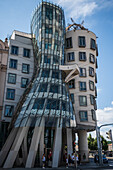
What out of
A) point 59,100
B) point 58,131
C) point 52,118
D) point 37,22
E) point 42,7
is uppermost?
point 42,7

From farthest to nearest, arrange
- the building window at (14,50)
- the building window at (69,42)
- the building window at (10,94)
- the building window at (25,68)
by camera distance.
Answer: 1. the building window at (69,42)
2. the building window at (14,50)
3. the building window at (25,68)
4. the building window at (10,94)

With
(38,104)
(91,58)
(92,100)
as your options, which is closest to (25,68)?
(38,104)

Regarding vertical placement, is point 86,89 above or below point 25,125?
above

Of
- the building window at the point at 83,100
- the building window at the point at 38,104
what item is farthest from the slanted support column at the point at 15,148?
the building window at the point at 83,100

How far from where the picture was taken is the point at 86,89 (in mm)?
33281

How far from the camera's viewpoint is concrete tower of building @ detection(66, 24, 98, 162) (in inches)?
1236

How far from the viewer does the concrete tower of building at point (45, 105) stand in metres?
22.1

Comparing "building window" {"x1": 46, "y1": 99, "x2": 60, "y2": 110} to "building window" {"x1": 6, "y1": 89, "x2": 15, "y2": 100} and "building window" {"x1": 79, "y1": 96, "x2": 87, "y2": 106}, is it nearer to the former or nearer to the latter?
"building window" {"x1": 6, "y1": 89, "x2": 15, "y2": 100}

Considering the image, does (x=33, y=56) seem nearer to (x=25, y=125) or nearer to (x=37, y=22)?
(x=37, y=22)

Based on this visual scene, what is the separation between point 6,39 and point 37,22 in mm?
6833

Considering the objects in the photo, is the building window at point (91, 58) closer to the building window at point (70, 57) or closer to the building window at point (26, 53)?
the building window at point (70, 57)

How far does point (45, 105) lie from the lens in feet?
80.5

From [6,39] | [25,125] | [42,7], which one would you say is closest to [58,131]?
[25,125]

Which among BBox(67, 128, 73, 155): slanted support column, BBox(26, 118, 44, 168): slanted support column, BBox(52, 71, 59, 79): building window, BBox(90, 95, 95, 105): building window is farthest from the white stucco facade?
BBox(90, 95, 95, 105): building window
